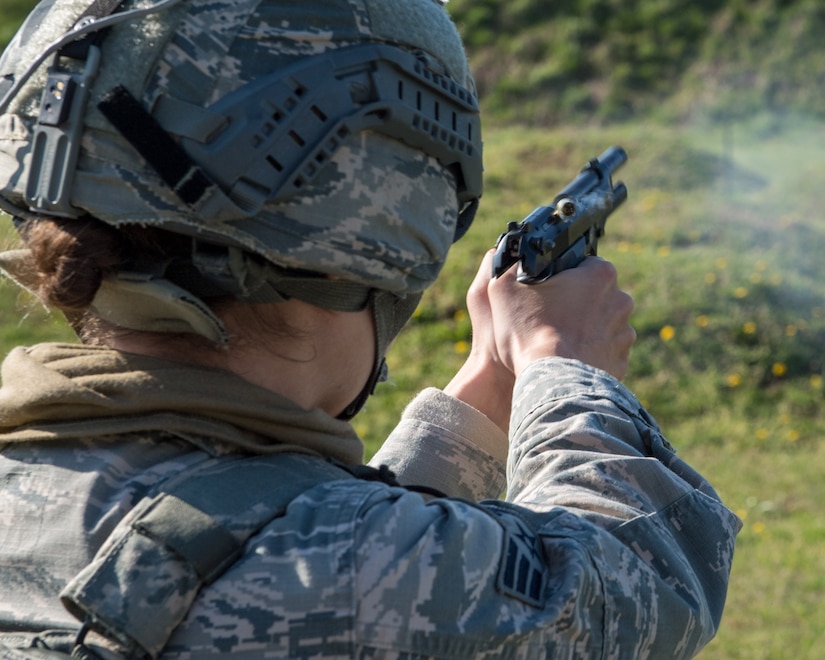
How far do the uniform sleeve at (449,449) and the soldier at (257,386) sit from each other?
0.41 m

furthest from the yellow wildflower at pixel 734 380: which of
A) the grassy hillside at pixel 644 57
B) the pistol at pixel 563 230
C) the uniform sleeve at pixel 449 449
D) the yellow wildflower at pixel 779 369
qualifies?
the grassy hillside at pixel 644 57

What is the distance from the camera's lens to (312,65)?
5.72 feet

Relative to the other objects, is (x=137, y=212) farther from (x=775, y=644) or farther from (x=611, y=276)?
(x=775, y=644)

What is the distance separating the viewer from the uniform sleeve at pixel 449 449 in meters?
2.34

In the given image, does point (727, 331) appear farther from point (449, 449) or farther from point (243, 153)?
point (243, 153)

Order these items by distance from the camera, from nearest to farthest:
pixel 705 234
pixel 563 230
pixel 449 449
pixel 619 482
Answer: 1. pixel 619 482
2. pixel 449 449
3. pixel 563 230
4. pixel 705 234

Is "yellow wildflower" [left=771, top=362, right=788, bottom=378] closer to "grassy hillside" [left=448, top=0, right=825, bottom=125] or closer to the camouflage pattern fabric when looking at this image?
"grassy hillside" [left=448, top=0, right=825, bottom=125]

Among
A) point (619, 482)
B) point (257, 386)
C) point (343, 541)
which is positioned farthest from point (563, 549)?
point (257, 386)

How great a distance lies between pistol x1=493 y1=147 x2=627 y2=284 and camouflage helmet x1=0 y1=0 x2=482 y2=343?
0.61 m

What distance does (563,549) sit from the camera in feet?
5.68

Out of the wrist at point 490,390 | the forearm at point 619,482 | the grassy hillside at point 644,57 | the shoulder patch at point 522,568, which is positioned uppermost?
the shoulder patch at point 522,568

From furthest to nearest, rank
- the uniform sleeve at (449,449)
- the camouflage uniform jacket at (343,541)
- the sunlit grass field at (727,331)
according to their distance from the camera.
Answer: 1. the sunlit grass field at (727,331)
2. the uniform sleeve at (449,449)
3. the camouflage uniform jacket at (343,541)

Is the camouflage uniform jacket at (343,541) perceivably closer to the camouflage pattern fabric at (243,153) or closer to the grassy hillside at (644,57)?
the camouflage pattern fabric at (243,153)

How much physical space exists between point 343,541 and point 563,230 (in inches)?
45.9
